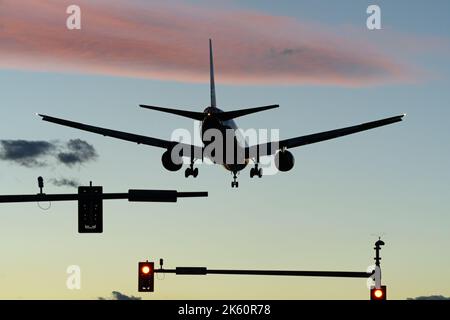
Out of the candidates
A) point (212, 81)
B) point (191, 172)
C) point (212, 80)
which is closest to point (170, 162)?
point (191, 172)

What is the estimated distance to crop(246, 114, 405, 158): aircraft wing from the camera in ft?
281

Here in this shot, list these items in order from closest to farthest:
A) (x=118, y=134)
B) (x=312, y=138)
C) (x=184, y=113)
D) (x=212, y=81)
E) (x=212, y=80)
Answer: (x=184, y=113)
(x=118, y=134)
(x=312, y=138)
(x=212, y=81)
(x=212, y=80)

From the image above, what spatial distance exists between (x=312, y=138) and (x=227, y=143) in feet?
37.5

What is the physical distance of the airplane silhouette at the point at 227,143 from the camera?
81375 mm

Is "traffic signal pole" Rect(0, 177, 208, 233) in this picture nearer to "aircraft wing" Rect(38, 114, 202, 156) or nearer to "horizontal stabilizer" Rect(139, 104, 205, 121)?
"horizontal stabilizer" Rect(139, 104, 205, 121)

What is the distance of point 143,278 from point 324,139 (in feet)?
104

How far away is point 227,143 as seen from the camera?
82062mm

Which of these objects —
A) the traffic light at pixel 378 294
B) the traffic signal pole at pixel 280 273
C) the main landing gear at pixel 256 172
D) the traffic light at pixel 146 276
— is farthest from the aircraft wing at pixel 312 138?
the traffic light at pixel 378 294

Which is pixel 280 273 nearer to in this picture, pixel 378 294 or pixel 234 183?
pixel 378 294

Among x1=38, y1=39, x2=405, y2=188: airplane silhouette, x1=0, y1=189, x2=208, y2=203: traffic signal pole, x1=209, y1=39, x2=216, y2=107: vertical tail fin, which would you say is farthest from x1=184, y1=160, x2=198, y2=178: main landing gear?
x1=0, y1=189, x2=208, y2=203: traffic signal pole
